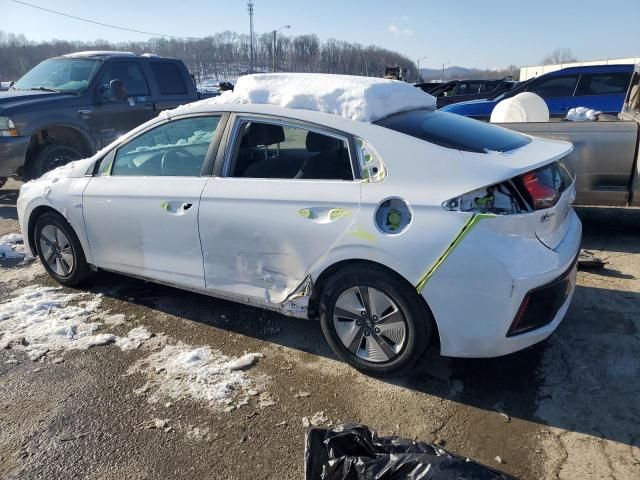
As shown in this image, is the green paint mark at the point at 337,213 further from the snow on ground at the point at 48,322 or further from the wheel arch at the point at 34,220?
the wheel arch at the point at 34,220

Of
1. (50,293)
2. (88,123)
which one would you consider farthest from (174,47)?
(50,293)

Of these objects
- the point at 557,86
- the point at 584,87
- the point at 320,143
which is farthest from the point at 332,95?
the point at 584,87

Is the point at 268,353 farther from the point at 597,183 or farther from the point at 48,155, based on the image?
the point at 48,155

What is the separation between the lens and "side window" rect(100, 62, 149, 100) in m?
8.32

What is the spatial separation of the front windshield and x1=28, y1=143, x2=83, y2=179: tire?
0.95m

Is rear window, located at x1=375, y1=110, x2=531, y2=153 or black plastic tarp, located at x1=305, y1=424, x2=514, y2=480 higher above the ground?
rear window, located at x1=375, y1=110, x2=531, y2=153

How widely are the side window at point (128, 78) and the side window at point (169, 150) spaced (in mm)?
4956

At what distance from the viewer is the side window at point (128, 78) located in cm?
832

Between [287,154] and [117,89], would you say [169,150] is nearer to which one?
[287,154]

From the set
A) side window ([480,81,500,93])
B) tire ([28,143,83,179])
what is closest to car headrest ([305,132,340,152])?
tire ([28,143,83,179])

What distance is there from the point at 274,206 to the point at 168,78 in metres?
7.15

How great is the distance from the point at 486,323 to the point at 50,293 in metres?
3.69

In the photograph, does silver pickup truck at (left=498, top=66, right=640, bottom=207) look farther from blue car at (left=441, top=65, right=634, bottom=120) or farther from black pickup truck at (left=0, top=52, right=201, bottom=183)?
black pickup truck at (left=0, top=52, right=201, bottom=183)

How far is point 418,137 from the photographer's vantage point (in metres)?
2.97
